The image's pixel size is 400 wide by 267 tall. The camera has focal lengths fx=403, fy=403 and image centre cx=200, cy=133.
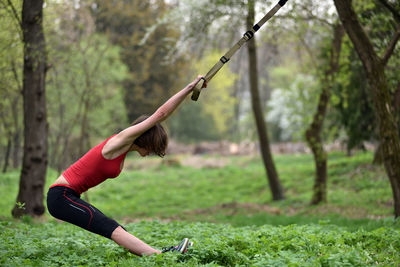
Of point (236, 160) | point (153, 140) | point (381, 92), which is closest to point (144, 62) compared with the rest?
point (236, 160)

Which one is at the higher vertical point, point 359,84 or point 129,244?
point 359,84

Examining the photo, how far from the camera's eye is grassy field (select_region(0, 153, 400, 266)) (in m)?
4.54

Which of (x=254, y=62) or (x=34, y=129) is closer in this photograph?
(x=34, y=129)

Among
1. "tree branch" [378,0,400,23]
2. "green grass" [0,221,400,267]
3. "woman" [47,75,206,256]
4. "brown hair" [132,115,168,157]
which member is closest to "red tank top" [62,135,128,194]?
"woman" [47,75,206,256]

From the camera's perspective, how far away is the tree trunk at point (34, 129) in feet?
30.9

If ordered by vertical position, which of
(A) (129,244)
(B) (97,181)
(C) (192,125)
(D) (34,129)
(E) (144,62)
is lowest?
(A) (129,244)

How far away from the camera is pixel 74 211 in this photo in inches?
178

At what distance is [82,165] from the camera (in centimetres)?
456

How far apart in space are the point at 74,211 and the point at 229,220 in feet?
25.1

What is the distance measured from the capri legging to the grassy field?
360 millimetres

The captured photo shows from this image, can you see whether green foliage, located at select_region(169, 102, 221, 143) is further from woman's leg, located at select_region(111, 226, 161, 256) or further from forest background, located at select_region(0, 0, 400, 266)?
woman's leg, located at select_region(111, 226, 161, 256)

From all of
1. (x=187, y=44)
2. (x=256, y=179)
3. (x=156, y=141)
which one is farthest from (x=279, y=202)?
(x=156, y=141)

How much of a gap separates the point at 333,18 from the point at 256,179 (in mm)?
10501

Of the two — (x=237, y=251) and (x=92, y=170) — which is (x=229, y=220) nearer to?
(x=237, y=251)
